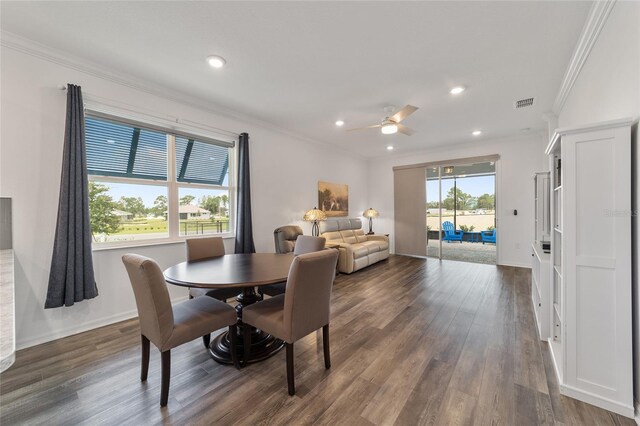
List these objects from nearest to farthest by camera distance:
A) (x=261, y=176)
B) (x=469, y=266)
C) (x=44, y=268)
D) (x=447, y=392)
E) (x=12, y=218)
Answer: (x=447, y=392) → (x=12, y=218) → (x=44, y=268) → (x=261, y=176) → (x=469, y=266)

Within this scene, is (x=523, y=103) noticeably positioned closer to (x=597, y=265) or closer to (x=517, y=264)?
(x=597, y=265)

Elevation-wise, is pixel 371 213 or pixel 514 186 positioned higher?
pixel 514 186

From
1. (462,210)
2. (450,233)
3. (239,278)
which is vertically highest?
(462,210)

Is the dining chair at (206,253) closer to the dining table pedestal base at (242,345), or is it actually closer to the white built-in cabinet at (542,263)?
the dining table pedestal base at (242,345)

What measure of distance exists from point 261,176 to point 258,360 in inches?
118

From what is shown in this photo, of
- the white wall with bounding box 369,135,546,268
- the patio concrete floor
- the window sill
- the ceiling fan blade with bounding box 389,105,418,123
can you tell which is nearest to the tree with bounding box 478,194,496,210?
the patio concrete floor

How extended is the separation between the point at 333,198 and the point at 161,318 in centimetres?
473

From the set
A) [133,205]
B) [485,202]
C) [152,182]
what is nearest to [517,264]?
[485,202]

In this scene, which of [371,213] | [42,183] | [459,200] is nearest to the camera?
[42,183]

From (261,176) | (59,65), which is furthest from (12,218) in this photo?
(261,176)

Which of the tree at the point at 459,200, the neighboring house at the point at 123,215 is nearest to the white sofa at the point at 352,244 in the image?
the tree at the point at 459,200

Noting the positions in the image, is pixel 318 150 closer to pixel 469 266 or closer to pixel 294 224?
pixel 294 224

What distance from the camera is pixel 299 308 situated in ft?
5.85

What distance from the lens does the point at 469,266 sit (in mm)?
5371
